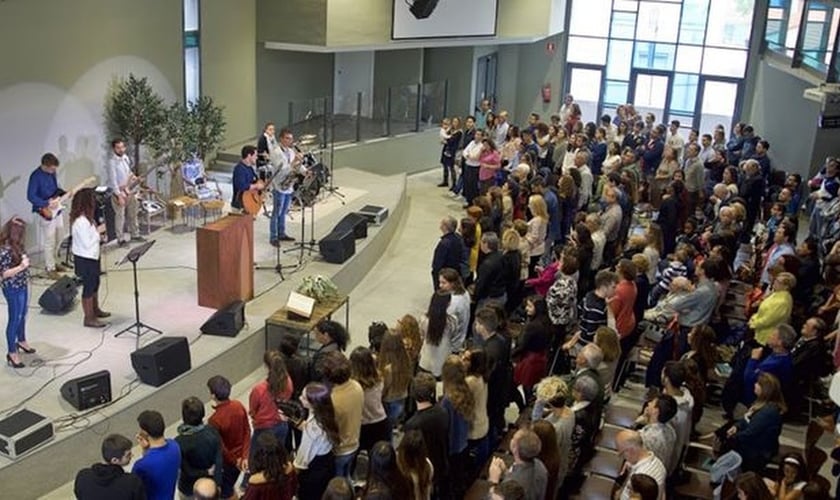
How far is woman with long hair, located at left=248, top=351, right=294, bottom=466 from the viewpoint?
5680mm

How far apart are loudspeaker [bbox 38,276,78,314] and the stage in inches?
3.6

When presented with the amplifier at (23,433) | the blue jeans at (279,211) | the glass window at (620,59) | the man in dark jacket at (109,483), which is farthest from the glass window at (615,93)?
the man in dark jacket at (109,483)

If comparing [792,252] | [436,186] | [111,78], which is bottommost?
[436,186]

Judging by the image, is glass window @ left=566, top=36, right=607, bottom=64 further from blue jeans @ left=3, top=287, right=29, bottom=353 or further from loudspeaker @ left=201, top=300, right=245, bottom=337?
blue jeans @ left=3, top=287, right=29, bottom=353

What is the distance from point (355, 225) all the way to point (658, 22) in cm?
1317

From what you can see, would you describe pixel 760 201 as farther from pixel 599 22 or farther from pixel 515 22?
pixel 599 22

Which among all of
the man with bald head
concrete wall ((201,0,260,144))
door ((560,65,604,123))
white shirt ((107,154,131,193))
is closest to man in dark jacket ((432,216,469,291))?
the man with bald head

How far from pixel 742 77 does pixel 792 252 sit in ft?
42.1

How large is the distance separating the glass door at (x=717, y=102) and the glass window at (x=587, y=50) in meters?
2.58

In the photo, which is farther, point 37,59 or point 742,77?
point 742,77

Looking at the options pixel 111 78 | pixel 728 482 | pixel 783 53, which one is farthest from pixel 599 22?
pixel 728 482

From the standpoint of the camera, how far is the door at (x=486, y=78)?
2089 centimetres

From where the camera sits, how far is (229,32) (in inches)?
575

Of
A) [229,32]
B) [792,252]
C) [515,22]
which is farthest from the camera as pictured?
[515,22]
